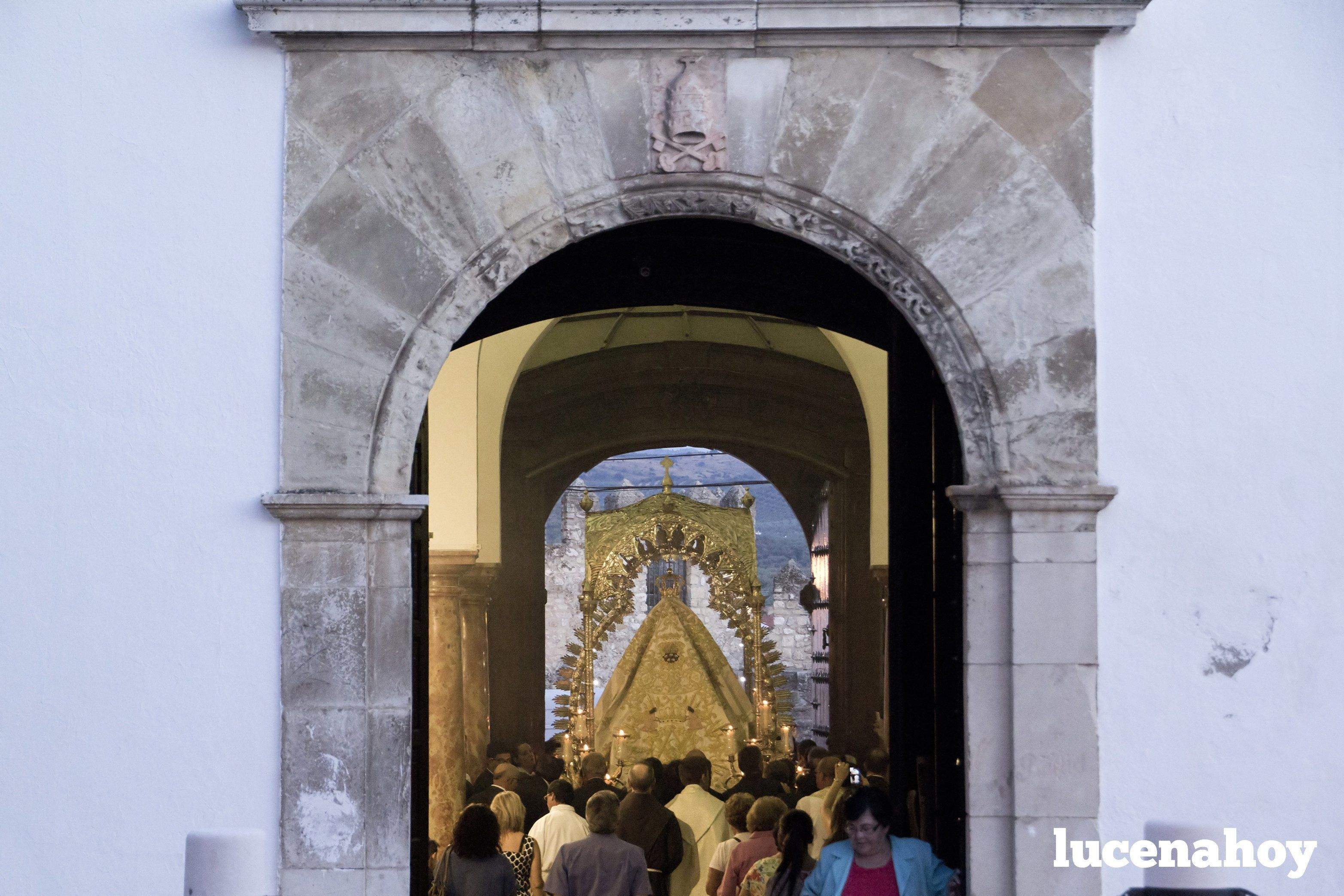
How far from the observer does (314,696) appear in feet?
13.9

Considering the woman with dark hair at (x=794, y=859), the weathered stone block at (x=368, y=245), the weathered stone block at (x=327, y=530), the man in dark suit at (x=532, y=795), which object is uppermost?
the weathered stone block at (x=368, y=245)

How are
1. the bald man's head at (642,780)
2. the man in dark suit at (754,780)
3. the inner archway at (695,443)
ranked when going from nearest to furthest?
the bald man's head at (642,780)
the man in dark suit at (754,780)
the inner archway at (695,443)

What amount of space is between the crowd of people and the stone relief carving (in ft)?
5.90

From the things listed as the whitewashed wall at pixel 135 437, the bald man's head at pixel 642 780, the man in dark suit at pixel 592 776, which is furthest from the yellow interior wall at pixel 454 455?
the whitewashed wall at pixel 135 437

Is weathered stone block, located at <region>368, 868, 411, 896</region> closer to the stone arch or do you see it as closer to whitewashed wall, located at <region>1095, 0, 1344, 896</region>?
the stone arch

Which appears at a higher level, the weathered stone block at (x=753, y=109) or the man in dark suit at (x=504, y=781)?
the weathered stone block at (x=753, y=109)

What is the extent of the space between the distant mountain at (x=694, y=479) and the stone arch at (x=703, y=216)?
18961 mm

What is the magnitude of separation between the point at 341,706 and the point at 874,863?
4.91ft

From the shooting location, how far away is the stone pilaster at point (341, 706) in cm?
421

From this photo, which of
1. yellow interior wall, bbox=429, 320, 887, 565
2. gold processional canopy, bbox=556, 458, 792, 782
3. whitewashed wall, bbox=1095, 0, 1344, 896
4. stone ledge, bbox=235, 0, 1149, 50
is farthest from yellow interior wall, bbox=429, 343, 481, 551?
whitewashed wall, bbox=1095, 0, 1344, 896

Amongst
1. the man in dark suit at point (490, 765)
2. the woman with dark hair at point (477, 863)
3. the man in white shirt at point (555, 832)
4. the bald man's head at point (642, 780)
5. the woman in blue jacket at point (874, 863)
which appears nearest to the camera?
the woman in blue jacket at point (874, 863)

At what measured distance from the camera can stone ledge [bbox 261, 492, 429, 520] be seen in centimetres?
425

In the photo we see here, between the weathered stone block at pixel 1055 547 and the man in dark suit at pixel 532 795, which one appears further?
the man in dark suit at pixel 532 795

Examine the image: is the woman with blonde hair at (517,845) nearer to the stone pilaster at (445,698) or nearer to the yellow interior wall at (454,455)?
the stone pilaster at (445,698)
